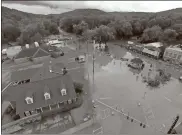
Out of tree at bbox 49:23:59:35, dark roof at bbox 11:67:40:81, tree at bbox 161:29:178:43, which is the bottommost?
dark roof at bbox 11:67:40:81

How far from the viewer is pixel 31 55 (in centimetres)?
2878

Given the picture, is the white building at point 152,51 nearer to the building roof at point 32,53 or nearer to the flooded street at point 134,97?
the flooded street at point 134,97

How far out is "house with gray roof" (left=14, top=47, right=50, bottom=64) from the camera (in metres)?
28.5

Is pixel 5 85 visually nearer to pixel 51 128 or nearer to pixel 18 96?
pixel 18 96

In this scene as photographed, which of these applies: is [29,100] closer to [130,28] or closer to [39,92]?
[39,92]

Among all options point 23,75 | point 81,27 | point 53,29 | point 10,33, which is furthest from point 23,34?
point 23,75

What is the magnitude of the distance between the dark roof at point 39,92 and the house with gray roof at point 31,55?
1403cm

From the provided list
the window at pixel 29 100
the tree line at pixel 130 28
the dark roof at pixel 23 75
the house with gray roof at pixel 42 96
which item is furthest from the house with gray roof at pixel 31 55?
the window at pixel 29 100

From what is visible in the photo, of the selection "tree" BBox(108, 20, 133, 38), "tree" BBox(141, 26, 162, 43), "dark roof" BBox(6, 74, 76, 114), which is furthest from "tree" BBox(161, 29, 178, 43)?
"dark roof" BBox(6, 74, 76, 114)

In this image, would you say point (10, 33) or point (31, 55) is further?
point (10, 33)

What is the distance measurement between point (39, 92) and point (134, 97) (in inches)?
482

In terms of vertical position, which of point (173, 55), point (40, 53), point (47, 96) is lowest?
point (47, 96)

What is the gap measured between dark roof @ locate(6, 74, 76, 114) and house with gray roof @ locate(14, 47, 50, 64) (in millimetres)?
14027

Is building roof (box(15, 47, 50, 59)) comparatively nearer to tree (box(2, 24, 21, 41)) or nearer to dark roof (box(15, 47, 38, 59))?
→ dark roof (box(15, 47, 38, 59))
